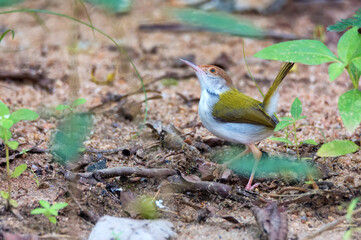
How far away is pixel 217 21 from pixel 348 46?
1.98 metres

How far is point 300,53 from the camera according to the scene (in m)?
3.10

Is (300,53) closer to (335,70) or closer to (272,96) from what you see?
(335,70)

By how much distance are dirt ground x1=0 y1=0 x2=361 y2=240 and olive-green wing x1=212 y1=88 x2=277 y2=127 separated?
0.41 m

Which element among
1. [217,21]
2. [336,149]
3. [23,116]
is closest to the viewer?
[217,21]

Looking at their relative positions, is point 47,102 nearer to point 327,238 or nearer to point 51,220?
point 51,220

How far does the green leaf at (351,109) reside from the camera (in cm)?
297

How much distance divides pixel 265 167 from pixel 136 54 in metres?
3.45

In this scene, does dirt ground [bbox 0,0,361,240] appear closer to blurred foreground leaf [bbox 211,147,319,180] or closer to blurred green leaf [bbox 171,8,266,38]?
blurred foreground leaf [bbox 211,147,319,180]

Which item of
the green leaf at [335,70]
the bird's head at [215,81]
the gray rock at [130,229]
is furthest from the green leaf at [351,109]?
the bird's head at [215,81]

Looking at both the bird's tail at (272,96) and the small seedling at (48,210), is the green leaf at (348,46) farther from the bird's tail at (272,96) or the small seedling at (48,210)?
the small seedling at (48,210)

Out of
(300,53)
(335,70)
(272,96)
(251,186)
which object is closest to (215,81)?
(272,96)

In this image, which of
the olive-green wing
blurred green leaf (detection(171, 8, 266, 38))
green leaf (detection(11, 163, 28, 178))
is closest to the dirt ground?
green leaf (detection(11, 163, 28, 178))

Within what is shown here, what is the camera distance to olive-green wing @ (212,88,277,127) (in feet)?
13.2

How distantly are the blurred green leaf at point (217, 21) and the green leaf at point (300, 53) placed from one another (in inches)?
60.9
